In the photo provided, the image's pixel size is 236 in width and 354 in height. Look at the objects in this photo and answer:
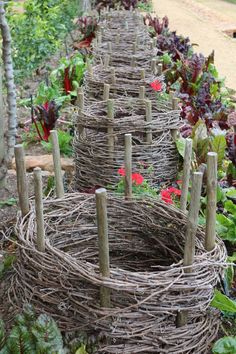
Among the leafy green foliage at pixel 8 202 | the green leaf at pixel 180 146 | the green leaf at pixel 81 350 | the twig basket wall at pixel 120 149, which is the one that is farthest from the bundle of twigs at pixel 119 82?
the green leaf at pixel 81 350

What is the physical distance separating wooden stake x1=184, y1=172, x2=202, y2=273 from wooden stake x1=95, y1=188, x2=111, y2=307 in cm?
35

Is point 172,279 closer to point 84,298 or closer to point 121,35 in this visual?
point 84,298

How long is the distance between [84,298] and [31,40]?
19.7 feet

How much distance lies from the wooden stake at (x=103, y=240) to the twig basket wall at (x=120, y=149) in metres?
2.08

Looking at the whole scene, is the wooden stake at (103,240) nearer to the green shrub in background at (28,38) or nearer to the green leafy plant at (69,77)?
the green leafy plant at (69,77)

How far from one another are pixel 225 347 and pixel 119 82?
388 centimetres

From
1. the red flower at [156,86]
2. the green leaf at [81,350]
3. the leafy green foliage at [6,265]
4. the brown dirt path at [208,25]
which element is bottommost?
the brown dirt path at [208,25]

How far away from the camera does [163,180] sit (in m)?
4.69

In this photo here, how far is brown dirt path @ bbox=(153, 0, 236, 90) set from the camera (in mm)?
12078

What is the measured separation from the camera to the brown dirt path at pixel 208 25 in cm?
1208

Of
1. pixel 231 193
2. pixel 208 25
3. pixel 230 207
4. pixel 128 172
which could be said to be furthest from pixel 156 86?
pixel 208 25

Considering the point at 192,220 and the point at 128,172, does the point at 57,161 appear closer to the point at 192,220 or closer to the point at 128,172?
the point at 128,172

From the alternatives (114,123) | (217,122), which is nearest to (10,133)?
(114,123)

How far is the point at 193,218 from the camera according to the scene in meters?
2.50
